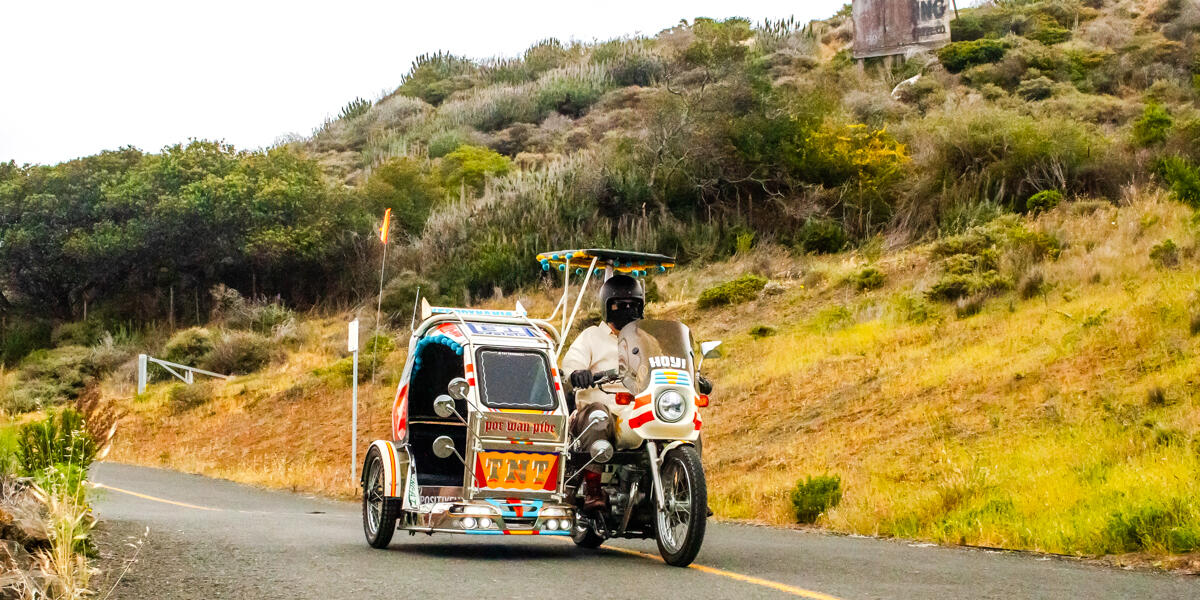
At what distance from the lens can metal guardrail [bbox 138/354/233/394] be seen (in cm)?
4006

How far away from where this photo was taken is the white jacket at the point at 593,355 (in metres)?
11.4

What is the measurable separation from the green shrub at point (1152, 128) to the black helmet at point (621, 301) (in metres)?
23.9

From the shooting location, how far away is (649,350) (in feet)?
34.9

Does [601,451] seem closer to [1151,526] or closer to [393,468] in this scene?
[393,468]

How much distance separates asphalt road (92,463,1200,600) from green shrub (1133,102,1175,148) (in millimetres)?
21563

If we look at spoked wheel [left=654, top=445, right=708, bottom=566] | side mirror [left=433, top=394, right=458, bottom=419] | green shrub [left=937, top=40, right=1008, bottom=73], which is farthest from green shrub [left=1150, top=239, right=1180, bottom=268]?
green shrub [left=937, top=40, right=1008, bottom=73]

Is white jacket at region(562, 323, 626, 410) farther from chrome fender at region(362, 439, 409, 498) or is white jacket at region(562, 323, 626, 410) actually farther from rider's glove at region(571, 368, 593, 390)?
chrome fender at region(362, 439, 409, 498)

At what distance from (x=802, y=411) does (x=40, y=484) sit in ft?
45.9

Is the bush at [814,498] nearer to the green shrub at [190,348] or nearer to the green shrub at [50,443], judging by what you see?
the green shrub at [50,443]

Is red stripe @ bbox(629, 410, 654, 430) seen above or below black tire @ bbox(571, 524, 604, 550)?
above

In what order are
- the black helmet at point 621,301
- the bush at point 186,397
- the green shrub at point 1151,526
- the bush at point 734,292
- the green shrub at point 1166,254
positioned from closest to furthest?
the green shrub at point 1151,526 < the black helmet at point 621,301 < the green shrub at point 1166,254 < the bush at point 734,292 < the bush at point 186,397

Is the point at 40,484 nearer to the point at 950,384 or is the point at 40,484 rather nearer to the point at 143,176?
the point at 950,384

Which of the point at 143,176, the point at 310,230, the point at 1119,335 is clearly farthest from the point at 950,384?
the point at 143,176

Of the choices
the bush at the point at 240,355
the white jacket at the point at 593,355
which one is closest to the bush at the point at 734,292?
the bush at the point at 240,355
